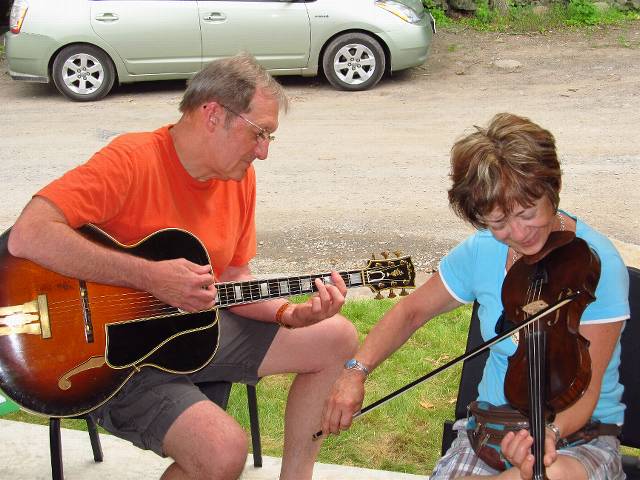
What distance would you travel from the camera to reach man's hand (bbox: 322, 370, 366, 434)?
2.81 metres

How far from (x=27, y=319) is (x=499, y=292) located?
1383 mm

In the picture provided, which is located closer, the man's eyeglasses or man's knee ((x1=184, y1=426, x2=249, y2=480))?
man's knee ((x1=184, y1=426, x2=249, y2=480))

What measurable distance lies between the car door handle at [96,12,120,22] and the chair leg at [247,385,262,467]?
6978mm

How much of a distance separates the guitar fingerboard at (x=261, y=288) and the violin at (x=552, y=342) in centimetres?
83

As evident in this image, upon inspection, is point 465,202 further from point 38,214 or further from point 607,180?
point 607,180

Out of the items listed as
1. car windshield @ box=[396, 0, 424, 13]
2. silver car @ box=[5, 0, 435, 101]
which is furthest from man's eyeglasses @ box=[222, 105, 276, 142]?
car windshield @ box=[396, 0, 424, 13]

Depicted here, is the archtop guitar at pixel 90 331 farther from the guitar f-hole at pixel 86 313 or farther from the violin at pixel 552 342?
the violin at pixel 552 342

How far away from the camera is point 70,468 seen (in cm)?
374

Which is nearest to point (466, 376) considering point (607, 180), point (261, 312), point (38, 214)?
point (261, 312)

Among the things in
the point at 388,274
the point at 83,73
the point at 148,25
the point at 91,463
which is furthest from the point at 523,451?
the point at 83,73

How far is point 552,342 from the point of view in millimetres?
2422

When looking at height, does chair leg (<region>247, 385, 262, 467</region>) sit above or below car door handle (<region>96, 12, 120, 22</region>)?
below

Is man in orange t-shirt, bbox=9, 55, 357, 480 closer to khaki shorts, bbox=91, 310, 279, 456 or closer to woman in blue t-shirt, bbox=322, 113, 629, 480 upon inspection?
khaki shorts, bbox=91, 310, 279, 456

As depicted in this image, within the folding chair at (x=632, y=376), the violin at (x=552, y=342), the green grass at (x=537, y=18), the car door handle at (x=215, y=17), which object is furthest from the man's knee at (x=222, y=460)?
the green grass at (x=537, y=18)
